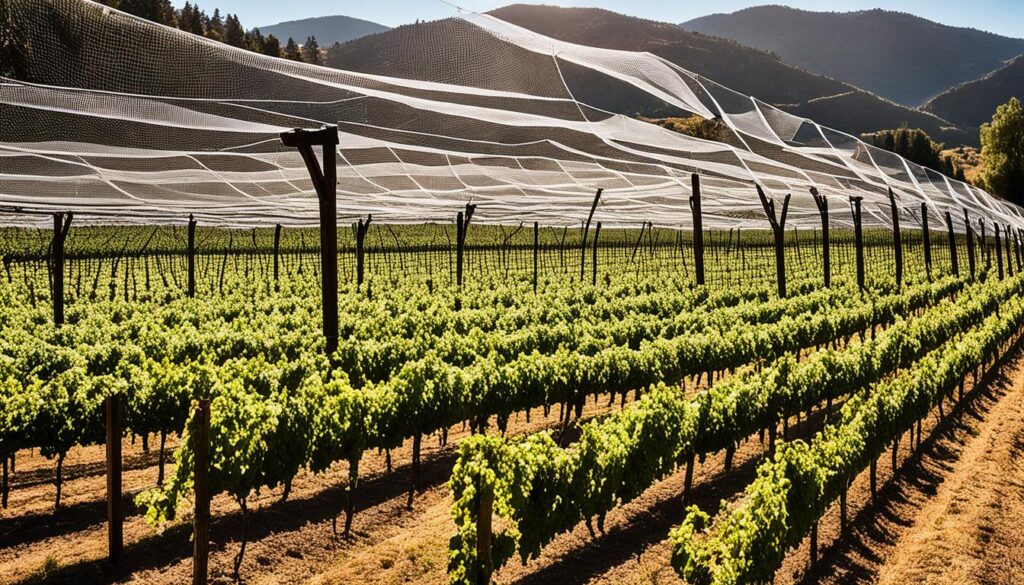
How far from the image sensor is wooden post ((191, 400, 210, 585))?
4.43 metres

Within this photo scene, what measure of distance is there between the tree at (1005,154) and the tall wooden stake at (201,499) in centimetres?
7934

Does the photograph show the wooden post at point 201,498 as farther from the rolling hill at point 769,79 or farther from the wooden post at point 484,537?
the rolling hill at point 769,79

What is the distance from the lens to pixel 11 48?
546 centimetres

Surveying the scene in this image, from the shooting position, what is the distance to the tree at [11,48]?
16.2ft

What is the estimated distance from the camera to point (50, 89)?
6.29 m

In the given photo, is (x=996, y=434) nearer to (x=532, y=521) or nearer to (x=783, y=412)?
(x=783, y=412)

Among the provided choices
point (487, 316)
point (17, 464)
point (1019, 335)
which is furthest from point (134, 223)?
point (1019, 335)

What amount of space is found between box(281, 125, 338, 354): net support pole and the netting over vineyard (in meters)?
0.21

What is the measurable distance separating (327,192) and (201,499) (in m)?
4.47

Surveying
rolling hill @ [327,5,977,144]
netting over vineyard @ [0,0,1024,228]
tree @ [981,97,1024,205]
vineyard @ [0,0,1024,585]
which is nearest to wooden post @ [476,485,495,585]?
vineyard @ [0,0,1024,585]

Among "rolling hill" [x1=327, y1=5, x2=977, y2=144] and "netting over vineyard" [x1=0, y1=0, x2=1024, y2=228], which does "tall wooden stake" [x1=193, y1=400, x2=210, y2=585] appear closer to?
"netting over vineyard" [x1=0, y1=0, x2=1024, y2=228]

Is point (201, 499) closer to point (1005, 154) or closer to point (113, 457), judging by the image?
point (113, 457)

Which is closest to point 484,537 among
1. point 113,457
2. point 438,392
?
point 113,457

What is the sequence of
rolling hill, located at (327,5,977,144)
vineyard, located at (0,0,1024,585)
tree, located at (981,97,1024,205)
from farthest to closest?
rolling hill, located at (327,5,977,144) < tree, located at (981,97,1024,205) < vineyard, located at (0,0,1024,585)
